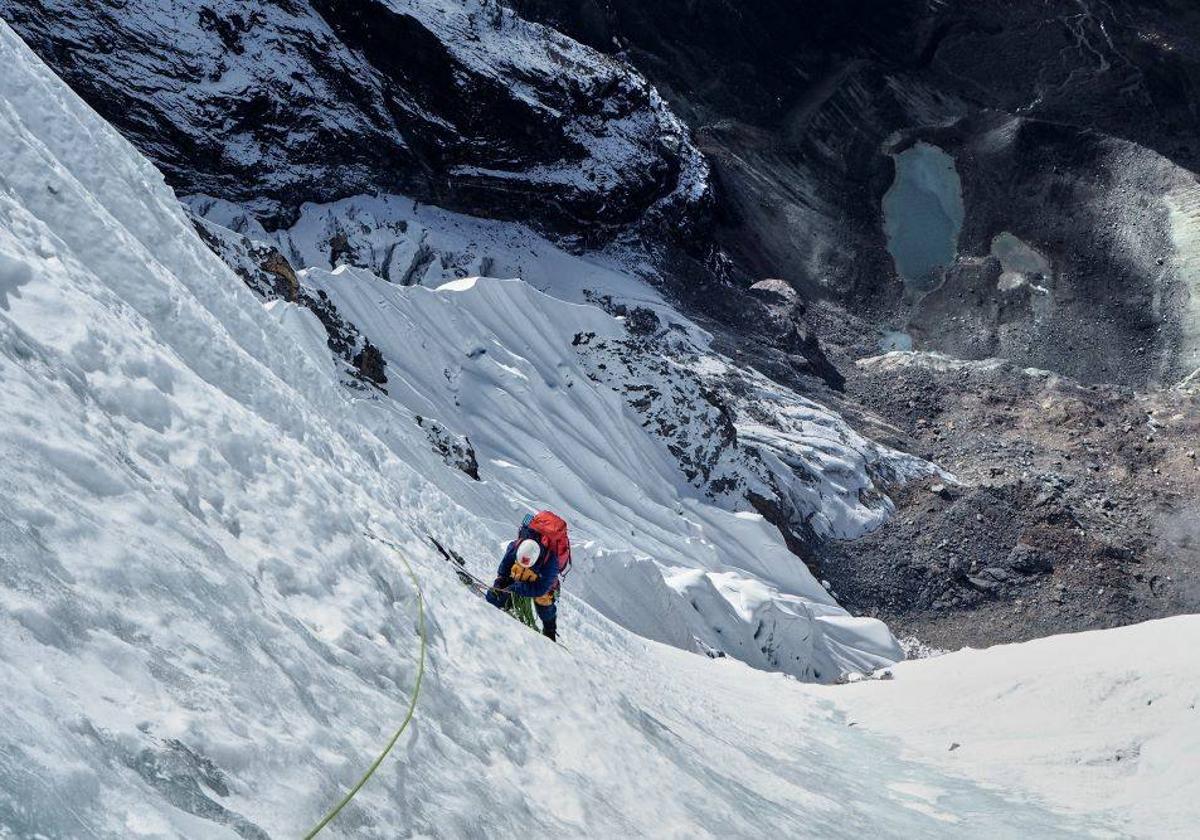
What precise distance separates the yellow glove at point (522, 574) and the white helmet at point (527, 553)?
62mm

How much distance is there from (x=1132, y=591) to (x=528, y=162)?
28.0 metres

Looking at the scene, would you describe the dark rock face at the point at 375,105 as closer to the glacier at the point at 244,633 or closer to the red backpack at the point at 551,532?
the glacier at the point at 244,633

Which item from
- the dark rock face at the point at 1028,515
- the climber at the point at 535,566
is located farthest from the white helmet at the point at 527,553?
the dark rock face at the point at 1028,515

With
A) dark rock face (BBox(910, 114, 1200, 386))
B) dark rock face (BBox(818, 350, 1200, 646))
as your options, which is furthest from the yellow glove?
dark rock face (BBox(910, 114, 1200, 386))

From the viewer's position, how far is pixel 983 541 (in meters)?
34.7

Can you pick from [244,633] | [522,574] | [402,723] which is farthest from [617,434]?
[244,633]

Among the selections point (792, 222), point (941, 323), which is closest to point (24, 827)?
point (941, 323)

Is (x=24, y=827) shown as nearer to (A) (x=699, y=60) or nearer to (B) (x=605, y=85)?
(B) (x=605, y=85)

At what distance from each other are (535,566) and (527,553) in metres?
0.27

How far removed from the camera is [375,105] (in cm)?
4206

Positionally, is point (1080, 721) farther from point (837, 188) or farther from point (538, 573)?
point (837, 188)

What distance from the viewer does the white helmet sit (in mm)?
10680

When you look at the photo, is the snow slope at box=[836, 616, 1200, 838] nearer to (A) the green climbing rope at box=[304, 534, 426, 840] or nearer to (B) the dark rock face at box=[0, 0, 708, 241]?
(A) the green climbing rope at box=[304, 534, 426, 840]

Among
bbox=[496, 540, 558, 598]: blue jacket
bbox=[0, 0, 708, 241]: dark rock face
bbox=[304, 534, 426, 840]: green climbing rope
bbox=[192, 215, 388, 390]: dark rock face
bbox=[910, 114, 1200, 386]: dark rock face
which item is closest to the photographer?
bbox=[304, 534, 426, 840]: green climbing rope
